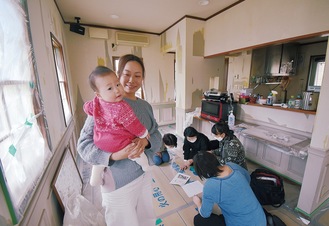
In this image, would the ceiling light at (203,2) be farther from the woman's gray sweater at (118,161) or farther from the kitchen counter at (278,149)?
the woman's gray sweater at (118,161)

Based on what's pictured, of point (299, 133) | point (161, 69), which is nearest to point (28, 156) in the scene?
point (299, 133)

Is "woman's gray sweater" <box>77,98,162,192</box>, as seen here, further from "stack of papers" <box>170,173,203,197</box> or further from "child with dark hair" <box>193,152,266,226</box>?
"stack of papers" <box>170,173,203,197</box>

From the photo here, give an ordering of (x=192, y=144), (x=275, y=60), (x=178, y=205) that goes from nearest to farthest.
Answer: (x=178, y=205) → (x=192, y=144) → (x=275, y=60)

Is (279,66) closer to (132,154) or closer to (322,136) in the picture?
(322,136)

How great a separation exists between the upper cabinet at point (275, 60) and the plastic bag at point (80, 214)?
12.2 feet

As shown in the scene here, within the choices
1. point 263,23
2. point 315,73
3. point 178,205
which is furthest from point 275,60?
point 178,205

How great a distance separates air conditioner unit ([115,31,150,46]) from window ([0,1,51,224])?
2.66 meters

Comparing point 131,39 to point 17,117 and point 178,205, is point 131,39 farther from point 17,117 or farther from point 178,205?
point 178,205

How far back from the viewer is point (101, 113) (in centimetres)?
74

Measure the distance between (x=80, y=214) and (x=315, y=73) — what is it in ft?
16.5

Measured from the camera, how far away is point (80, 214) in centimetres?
123

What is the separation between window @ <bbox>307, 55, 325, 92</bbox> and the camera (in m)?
3.35

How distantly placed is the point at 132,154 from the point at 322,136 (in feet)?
5.34

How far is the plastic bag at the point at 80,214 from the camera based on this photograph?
1.15 metres
